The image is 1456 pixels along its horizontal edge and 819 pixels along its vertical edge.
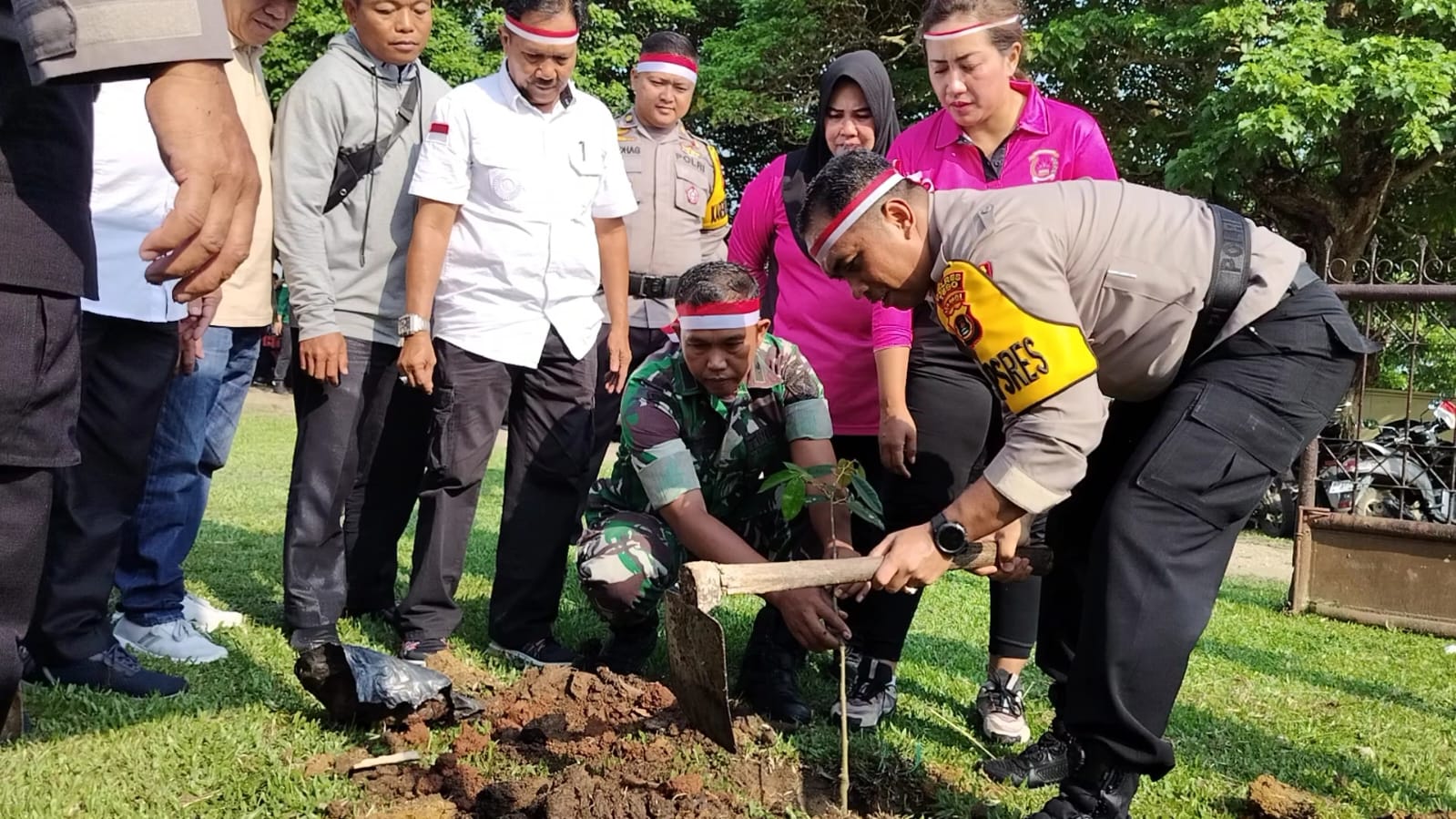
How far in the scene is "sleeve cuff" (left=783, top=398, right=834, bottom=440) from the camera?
4.04 meters

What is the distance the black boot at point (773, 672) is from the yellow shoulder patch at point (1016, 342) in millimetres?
1455

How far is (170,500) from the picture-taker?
430cm

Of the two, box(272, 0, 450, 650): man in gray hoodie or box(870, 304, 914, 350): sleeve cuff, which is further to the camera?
box(272, 0, 450, 650): man in gray hoodie

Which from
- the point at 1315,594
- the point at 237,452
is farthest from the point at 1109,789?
the point at 237,452

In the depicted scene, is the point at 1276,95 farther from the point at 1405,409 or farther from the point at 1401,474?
the point at 1401,474

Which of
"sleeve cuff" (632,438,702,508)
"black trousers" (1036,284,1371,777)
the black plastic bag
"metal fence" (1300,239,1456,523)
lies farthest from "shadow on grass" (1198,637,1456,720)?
the black plastic bag

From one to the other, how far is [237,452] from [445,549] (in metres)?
9.21

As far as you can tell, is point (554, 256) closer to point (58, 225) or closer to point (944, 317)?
point (944, 317)

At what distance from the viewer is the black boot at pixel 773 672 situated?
153 inches

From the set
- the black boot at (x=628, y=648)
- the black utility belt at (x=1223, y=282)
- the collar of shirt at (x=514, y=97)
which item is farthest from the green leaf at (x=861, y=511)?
the collar of shirt at (x=514, y=97)

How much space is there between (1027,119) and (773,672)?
1925mm

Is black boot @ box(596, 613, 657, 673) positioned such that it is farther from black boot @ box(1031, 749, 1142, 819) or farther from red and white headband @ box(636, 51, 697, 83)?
red and white headband @ box(636, 51, 697, 83)

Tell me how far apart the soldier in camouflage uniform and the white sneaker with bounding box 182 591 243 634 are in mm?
1423

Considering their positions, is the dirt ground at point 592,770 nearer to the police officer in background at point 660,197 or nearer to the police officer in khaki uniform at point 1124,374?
the police officer in khaki uniform at point 1124,374
